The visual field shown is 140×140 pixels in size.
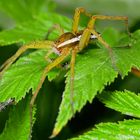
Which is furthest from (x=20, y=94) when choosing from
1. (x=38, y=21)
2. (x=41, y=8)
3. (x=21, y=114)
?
(x=41, y=8)

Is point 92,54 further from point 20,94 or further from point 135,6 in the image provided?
point 135,6

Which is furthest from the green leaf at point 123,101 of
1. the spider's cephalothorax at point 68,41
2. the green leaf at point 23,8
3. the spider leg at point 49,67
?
the green leaf at point 23,8

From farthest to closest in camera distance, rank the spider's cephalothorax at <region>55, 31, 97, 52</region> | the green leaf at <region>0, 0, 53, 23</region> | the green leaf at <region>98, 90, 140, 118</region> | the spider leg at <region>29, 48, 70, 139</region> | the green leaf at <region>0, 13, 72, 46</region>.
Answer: the green leaf at <region>0, 0, 53, 23</region> → the green leaf at <region>0, 13, 72, 46</region> → the spider's cephalothorax at <region>55, 31, 97, 52</region> → the spider leg at <region>29, 48, 70, 139</region> → the green leaf at <region>98, 90, 140, 118</region>

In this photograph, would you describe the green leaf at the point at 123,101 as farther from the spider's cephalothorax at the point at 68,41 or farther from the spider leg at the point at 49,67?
the spider's cephalothorax at the point at 68,41

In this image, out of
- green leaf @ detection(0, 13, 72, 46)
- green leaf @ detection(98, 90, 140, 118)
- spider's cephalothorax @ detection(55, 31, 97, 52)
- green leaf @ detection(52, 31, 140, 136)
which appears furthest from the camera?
green leaf @ detection(0, 13, 72, 46)

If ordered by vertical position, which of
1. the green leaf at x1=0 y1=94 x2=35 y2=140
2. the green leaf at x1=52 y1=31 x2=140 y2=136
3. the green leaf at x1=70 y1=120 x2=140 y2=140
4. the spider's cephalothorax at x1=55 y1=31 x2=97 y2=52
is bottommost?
the green leaf at x1=70 y1=120 x2=140 y2=140

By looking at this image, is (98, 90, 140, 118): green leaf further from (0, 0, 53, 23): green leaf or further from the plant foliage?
(0, 0, 53, 23): green leaf

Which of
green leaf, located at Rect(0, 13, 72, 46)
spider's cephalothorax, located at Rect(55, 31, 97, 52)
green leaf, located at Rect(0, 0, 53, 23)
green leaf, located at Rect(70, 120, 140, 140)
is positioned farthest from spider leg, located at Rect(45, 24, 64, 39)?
green leaf, located at Rect(70, 120, 140, 140)

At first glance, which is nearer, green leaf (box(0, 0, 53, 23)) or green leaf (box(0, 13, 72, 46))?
green leaf (box(0, 13, 72, 46))
